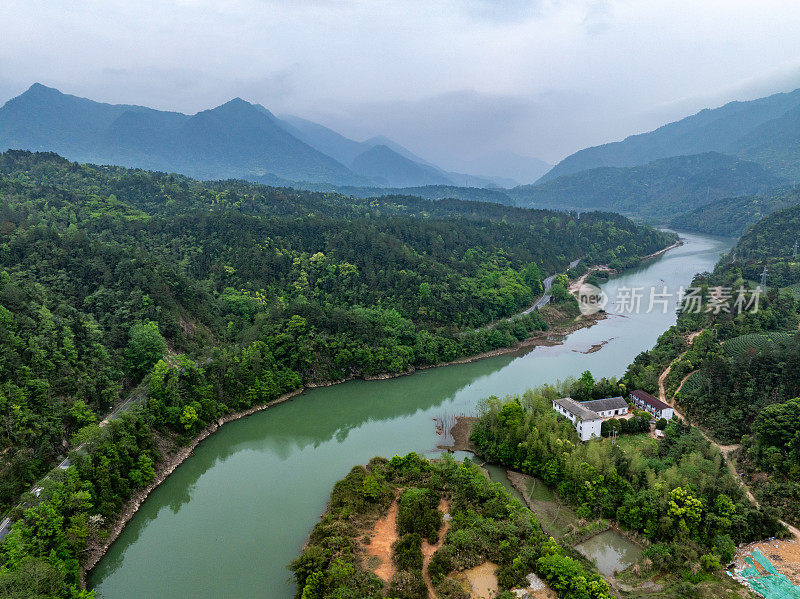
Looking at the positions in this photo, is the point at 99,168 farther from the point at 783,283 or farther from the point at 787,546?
the point at 783,283

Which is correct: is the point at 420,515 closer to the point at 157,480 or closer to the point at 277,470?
the point at 277,470

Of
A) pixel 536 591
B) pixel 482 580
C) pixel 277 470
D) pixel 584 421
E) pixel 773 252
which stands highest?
pixel 773 252

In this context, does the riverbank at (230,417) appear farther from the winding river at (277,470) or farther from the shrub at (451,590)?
the shrub at (451,590)

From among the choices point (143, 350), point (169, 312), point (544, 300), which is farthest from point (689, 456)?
point (544, 300)

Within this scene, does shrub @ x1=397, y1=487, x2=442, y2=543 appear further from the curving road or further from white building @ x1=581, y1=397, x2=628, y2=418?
the curving road

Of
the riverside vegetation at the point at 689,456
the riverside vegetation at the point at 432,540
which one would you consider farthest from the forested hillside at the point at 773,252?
the riverside vegetation at the point at 432,540

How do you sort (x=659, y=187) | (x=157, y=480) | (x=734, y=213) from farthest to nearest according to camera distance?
(x=659, y=187)
(x=734, y=213)
(x=157, y=480)

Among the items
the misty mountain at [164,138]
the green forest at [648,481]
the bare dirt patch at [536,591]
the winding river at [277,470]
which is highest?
the misty mountain at [164,138]

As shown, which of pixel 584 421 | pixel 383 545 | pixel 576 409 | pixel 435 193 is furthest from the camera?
pixel 435 193
